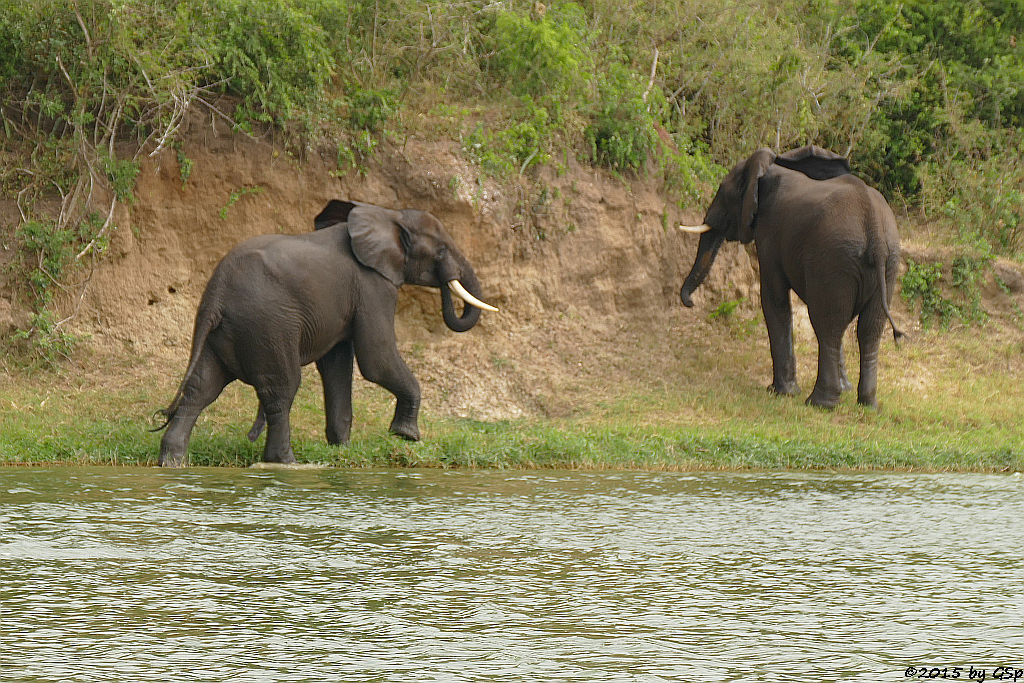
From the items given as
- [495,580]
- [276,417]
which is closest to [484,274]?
[276,417]

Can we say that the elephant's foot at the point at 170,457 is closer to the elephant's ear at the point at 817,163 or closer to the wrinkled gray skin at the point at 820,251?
the wrinkled gray skin at the point at 820,251

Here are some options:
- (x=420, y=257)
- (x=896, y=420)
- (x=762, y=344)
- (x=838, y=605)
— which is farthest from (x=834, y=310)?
(x=838, y=605)

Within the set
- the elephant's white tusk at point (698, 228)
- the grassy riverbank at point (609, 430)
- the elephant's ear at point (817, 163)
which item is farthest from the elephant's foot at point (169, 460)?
the elephant's ear at point (817, 163)

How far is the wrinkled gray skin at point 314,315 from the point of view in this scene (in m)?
9.52

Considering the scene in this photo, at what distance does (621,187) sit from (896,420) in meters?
3.85

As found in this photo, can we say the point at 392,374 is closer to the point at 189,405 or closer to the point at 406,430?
the point at 406,430

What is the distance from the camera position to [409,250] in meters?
10.6

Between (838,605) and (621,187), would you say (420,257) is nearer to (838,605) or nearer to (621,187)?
(621,187)

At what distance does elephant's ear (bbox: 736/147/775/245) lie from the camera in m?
13.2

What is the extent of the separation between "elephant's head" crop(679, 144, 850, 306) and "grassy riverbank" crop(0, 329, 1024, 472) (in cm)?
110

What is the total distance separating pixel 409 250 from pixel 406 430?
1320 mm

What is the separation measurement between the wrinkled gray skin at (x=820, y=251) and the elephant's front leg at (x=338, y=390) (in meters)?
4.26

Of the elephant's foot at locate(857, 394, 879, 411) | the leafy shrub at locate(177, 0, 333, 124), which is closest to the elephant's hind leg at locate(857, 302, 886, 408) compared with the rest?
the elephant's foot at locate(857, 394, 879, 411)

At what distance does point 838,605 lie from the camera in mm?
5523
